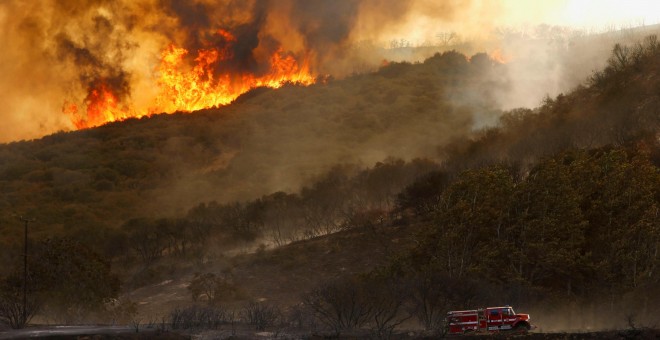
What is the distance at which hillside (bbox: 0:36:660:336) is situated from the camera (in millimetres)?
66000

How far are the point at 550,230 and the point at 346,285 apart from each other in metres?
16.6

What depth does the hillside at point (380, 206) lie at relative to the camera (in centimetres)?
6600

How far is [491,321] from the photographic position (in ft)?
173

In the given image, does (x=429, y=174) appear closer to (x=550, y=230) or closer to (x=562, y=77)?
(x=550, y=230)

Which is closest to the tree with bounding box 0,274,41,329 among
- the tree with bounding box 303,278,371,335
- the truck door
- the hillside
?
the hillside

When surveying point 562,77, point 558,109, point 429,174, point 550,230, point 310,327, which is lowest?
point 310,327

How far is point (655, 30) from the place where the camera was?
16525 centimetres

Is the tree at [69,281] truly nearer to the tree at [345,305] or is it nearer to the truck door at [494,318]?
the tree at [345,305]

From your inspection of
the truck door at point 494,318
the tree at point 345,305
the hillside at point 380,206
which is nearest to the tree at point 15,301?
the hillside at point 380,206

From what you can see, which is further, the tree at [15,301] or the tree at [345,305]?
the tree at [15,301]

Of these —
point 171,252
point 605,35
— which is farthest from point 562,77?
point 171,252

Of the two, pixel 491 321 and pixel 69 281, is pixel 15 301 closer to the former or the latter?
pixel 69 281

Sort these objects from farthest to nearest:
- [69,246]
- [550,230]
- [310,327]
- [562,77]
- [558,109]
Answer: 1. [562,77]
2. [558,109]
3. [69,246]
4. [550,230]
5. [310,327]

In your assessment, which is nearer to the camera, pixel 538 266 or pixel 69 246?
pixel 538 266
